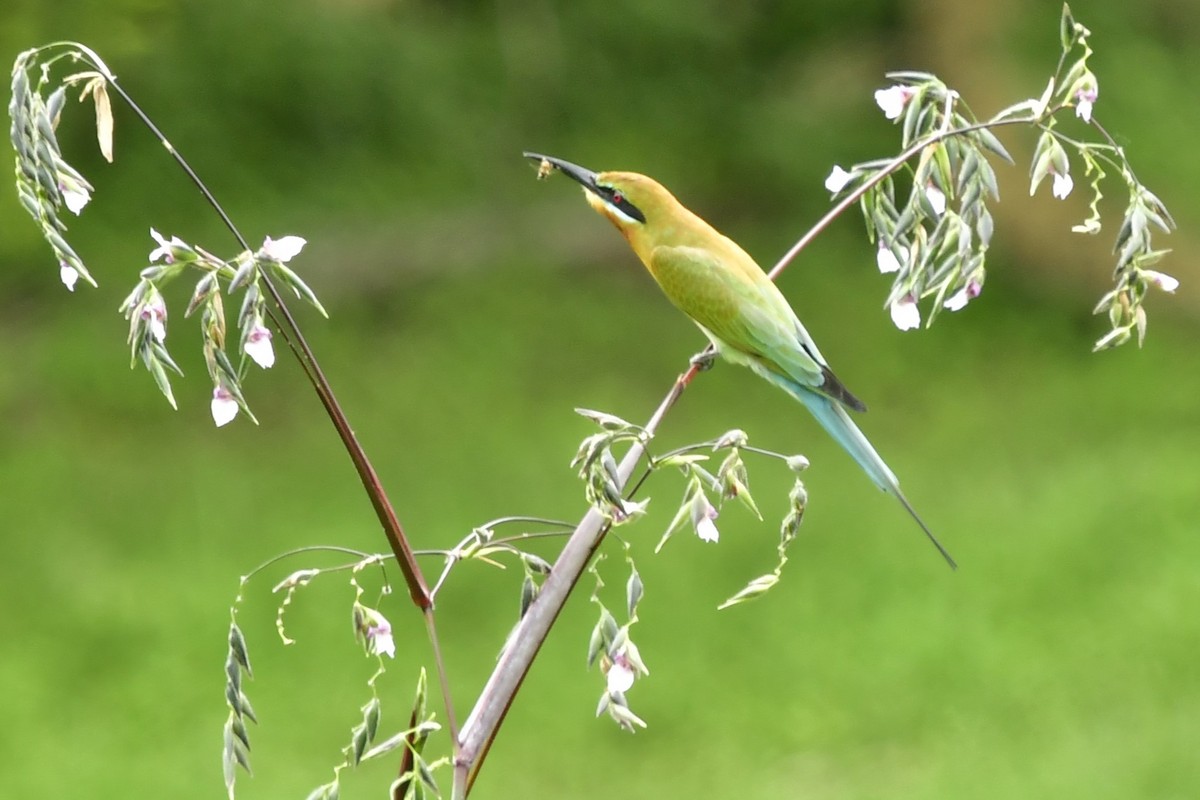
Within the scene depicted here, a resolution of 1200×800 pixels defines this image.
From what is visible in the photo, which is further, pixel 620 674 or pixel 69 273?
pixel 620 674

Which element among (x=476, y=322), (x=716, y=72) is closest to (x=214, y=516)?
(x=476, y=322)

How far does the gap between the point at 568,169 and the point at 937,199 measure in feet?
1.61

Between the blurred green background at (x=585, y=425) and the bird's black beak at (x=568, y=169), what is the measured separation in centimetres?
257

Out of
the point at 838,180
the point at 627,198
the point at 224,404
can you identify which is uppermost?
the point at 224,404

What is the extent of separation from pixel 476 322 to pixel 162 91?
60.0 inches

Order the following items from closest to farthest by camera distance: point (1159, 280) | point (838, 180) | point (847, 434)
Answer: point (1159, 280), point (838, 180), point (847, 434)

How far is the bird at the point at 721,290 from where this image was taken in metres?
2.05

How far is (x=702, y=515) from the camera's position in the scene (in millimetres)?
1203

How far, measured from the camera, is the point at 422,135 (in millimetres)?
6973

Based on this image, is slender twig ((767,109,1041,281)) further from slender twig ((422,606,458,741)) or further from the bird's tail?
slender twig ((422,606,458,741))

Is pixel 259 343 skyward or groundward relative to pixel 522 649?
skyward

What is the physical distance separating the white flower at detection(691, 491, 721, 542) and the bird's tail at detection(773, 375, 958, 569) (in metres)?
0.40

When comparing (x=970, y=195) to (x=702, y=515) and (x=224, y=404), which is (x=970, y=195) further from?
(x=224, y=404)

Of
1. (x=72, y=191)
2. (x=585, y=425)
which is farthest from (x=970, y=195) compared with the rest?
(x=585, y=425)
